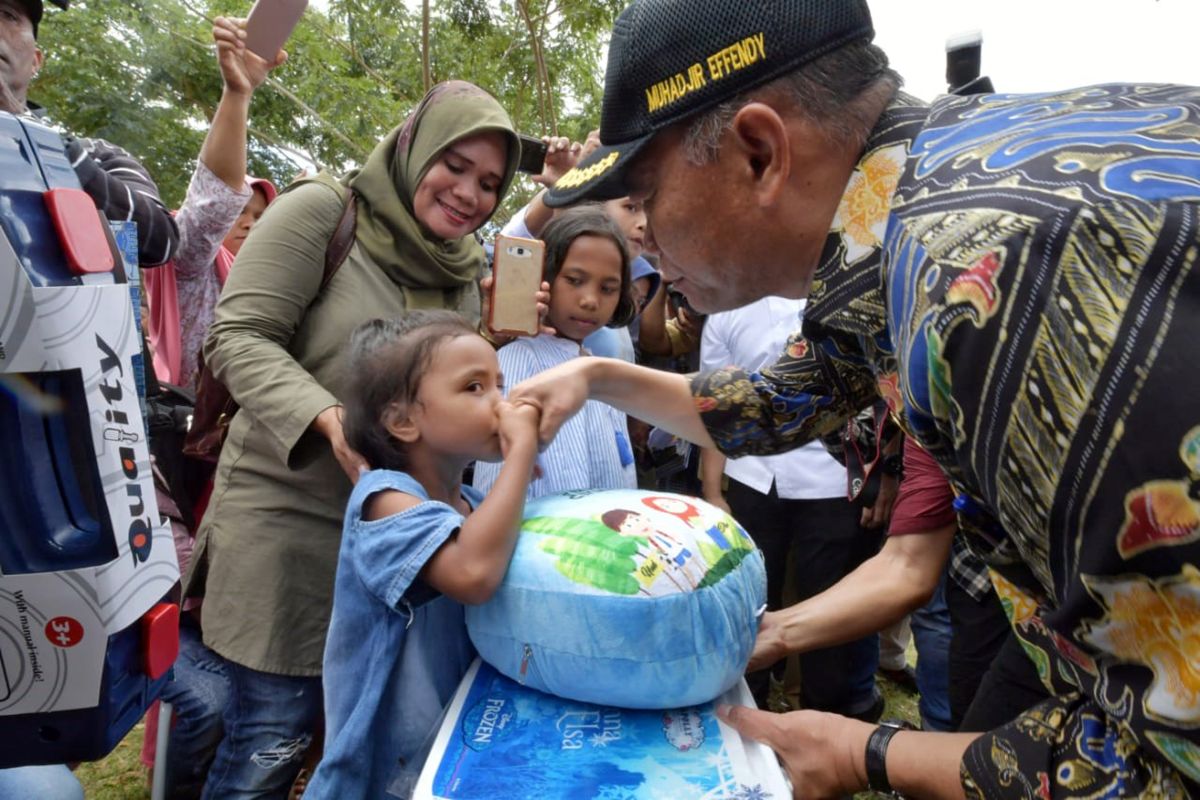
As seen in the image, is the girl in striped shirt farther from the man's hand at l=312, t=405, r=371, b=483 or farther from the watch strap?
the watch strap

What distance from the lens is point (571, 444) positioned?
102 inches

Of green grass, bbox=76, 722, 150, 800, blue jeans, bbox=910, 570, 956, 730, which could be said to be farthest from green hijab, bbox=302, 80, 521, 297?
blue jeans, bbox=910, 570, 956, 730

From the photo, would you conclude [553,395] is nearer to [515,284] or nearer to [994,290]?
[515,284]

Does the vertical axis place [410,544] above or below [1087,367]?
below

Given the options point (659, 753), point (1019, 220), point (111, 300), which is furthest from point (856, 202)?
point (111, 300)

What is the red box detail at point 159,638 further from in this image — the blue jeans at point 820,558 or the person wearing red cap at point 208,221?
the blue jeans at point 820,558

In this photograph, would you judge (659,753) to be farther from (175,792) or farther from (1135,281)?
(175,792)

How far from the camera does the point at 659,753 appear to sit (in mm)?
1272

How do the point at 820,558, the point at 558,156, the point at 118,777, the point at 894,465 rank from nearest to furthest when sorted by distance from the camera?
the point at 894,465 → the point at 118,777 → the point at 820,558 → the point at 558,156

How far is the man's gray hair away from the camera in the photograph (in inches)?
42.0

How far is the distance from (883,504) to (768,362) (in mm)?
748

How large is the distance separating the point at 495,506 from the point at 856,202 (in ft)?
2.74

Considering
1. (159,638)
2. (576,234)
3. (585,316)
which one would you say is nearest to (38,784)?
(159,638)

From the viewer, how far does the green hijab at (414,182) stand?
2.34 meters
